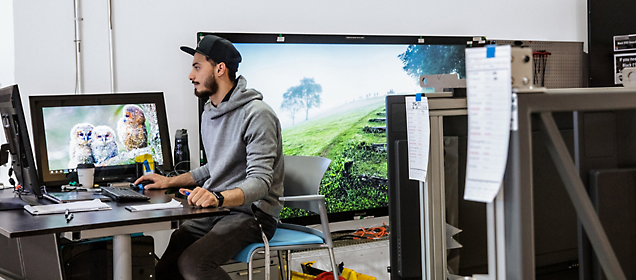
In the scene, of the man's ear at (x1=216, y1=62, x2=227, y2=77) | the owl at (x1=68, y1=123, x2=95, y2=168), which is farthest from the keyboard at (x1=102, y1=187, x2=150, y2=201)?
the man's ear at (x1=216, y1=62, x2=227, y2=77)

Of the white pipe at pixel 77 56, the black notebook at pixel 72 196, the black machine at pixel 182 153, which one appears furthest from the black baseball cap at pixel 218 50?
the white pipe at pixel 77 56

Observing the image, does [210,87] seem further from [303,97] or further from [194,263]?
[303,97]

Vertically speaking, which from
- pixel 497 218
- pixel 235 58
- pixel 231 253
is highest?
pixel 235 58

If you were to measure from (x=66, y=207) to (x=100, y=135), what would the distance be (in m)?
0.89

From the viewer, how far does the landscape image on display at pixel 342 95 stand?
344 cm

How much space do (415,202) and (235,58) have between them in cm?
135

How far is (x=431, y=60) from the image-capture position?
3.80 metres

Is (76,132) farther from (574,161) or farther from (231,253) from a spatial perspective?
(574,161)

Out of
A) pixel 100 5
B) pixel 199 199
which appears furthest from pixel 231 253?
pixel 100 5

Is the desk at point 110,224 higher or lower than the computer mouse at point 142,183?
lower

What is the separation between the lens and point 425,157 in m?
1.29

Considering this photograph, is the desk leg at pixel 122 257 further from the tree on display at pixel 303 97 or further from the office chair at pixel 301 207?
the tree on display at pixel 303 97

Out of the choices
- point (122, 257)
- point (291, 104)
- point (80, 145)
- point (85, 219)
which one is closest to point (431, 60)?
point (291, 104)

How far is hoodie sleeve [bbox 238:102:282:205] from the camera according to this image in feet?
6.88
